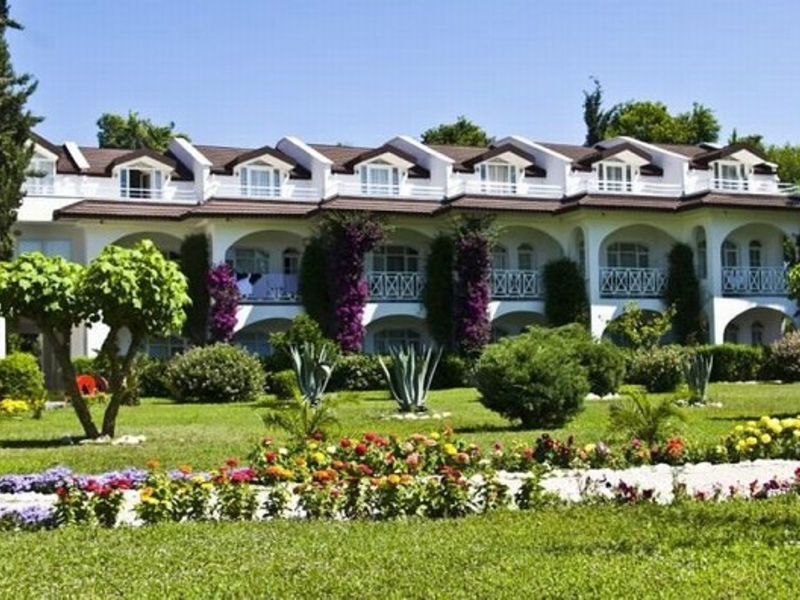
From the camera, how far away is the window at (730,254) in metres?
41.4

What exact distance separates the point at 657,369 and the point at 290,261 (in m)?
14.3

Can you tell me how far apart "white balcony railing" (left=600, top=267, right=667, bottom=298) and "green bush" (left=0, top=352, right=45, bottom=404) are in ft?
62.7

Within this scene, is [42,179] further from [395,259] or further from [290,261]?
[395,259]

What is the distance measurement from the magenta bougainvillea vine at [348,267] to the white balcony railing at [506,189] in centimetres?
447

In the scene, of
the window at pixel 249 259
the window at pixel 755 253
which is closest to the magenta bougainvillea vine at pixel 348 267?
the window at pixel 249 259

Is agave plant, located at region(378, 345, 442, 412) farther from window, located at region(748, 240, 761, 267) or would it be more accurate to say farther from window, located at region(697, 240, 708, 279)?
window, located at region(748, 240, 761, 267)

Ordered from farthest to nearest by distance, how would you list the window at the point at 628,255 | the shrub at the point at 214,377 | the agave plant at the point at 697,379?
the window at the point at 628,255
the shrub at the point at 214,377
the agave plant at the point at 697,379

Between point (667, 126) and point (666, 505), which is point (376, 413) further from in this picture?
point (667, 126)

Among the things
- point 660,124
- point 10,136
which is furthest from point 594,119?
point 10,136

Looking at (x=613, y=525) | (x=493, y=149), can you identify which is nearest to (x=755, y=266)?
(x=493, y=149)

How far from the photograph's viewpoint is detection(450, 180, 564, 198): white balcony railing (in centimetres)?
3869

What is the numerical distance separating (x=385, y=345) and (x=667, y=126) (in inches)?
949

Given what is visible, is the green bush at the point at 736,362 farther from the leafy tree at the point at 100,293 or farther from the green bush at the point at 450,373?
the leafy tree at the point at 100,293

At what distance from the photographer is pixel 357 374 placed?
106 feet
